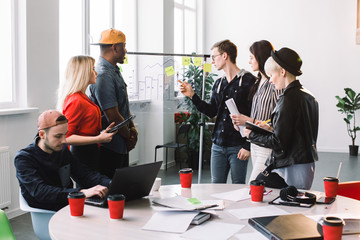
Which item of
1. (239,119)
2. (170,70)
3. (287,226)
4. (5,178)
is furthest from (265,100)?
(5,178)

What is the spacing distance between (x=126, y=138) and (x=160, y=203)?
1.26 metres

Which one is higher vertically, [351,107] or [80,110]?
[80,110]

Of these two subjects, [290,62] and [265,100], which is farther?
[265,100]

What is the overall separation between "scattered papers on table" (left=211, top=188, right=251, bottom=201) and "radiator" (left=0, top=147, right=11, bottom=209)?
2.45 meters

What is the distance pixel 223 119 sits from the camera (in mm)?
3334

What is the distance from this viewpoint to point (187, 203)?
6.53 ft

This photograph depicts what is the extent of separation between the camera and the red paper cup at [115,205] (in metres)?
1.79

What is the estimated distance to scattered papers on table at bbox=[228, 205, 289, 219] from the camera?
74.0 inches

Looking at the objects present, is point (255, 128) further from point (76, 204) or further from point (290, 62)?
point (76, 204)

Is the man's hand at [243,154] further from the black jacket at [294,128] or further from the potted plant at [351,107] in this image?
the potted plant at [351,107]

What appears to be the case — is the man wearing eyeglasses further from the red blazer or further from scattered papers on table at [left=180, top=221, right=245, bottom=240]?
scattered papers on table at [left=180, top=221, right=245, bottom=240]

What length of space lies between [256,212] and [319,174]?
4763mm

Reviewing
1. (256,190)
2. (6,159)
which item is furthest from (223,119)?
(6,159)

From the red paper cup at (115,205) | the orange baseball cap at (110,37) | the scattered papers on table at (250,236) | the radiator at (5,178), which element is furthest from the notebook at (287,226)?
the radiator at (5,178)
